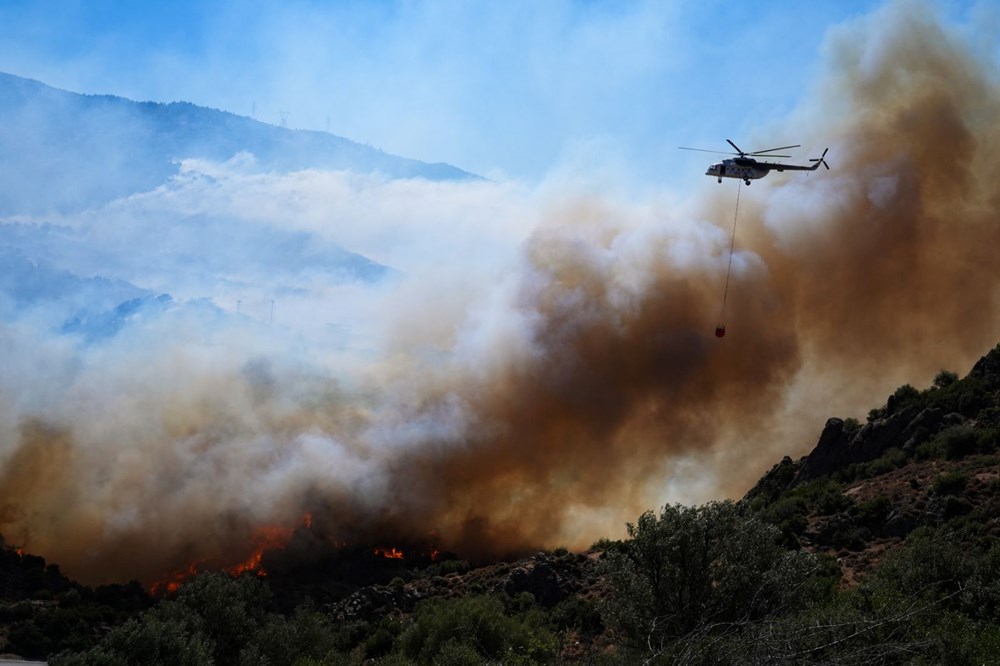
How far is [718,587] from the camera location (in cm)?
4741

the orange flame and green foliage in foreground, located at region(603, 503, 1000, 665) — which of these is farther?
the orange flame

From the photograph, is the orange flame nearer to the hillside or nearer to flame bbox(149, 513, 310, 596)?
the hillside

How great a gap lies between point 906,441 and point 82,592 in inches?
3143

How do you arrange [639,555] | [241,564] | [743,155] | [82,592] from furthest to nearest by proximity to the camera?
[241,564] < [743,155] < [82,592] < [639,555]

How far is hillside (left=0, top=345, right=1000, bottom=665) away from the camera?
112ft

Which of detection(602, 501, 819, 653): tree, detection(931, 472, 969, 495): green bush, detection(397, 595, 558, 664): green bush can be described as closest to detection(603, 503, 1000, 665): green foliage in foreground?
detection(602, 501, 819, 653): tree

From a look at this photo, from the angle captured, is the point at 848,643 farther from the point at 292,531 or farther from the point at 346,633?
the point at 292,531

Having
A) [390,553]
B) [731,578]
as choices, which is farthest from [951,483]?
[390,553]

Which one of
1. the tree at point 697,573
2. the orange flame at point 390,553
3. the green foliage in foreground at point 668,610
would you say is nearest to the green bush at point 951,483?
the green foliage in foreground at point 668,610

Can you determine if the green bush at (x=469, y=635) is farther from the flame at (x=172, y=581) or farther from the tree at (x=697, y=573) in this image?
the flame at (x=172, y=581)

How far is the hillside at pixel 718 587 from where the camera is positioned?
34.1 meters

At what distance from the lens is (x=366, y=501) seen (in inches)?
3974

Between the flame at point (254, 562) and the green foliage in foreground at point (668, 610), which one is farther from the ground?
the flame at point (254, 562)

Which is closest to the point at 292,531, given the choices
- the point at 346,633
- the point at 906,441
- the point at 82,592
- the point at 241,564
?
the point at 241,564
